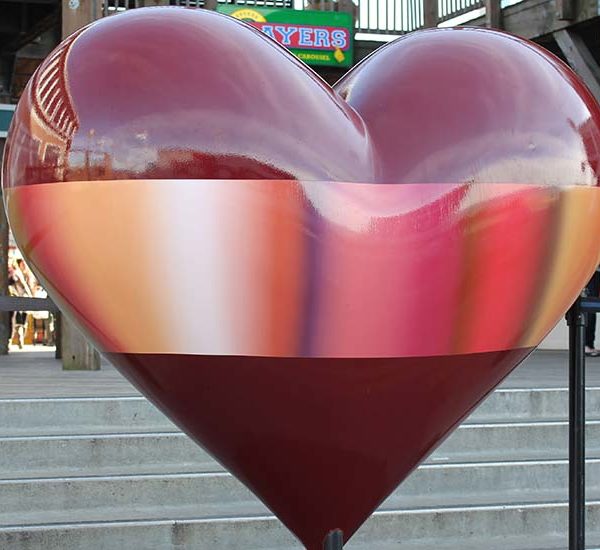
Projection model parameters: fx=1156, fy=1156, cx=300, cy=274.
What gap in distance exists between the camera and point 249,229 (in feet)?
4.55

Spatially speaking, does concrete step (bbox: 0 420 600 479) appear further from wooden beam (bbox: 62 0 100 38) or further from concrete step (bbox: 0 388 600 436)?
wooden beam (bbox: 62 0 100 38)

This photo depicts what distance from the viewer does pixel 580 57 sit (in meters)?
6.93

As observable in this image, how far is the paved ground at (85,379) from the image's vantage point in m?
4.45

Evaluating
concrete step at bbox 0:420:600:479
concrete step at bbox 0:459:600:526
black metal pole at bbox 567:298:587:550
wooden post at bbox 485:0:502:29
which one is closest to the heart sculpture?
black metal pole at bbox 567:298:587:550

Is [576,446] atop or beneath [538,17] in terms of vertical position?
atop

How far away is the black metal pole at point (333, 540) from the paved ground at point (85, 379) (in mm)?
2768

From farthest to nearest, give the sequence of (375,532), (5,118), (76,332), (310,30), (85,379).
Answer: (310,30), (5,118), (76,332), (85,379), (375,532)

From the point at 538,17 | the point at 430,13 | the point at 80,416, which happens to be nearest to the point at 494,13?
the point at 538,17

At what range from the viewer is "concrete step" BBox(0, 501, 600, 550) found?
3301mm

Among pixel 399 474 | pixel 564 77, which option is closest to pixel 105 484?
pixel 399 474

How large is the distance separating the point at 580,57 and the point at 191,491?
14.3ft

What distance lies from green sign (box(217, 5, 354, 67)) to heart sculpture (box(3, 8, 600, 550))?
635cm

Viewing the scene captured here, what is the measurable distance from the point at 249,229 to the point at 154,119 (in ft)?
0.60

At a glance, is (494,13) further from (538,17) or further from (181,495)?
(181,495)
